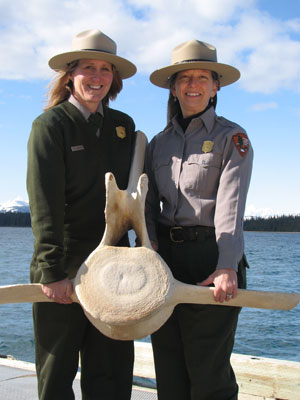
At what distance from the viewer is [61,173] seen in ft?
9.09

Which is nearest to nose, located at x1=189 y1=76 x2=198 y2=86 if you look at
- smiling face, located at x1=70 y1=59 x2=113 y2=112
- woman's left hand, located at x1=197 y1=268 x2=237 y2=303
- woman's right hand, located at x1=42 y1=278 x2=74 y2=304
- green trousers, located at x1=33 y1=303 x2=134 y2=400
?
smiling face, located at x1=70 y1=59 x2=113 y2=112

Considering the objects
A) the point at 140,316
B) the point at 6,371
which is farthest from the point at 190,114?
the point at 6,371

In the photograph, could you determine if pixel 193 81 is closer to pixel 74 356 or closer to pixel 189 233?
pixel 189 233

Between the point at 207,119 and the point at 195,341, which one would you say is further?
the point at 207,119

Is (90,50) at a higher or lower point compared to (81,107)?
higher

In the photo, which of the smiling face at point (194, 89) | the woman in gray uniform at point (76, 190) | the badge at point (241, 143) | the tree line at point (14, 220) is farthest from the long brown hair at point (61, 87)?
the tree line at point (14, 220)

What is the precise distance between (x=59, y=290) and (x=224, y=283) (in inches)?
32.4

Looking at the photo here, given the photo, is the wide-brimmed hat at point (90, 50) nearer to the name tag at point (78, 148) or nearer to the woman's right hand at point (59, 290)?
the name tag at point (78, 148)

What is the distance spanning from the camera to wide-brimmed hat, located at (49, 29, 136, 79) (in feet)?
9.59

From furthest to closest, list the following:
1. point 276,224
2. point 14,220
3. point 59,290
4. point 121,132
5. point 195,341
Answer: point 14,220, point 276,224, point 121,132, point 195,341, point 59,290

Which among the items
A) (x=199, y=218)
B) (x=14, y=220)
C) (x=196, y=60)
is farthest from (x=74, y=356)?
(x=14, y=220)

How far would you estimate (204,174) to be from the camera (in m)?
2.88

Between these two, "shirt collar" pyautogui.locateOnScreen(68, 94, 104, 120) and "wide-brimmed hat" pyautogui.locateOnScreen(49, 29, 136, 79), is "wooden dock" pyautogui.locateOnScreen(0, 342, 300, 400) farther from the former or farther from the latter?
"wide-brimmed hat" pyautogui.locateOnScreen(49, 29, 136, 79)

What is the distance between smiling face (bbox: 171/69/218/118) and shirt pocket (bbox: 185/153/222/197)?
289mm
